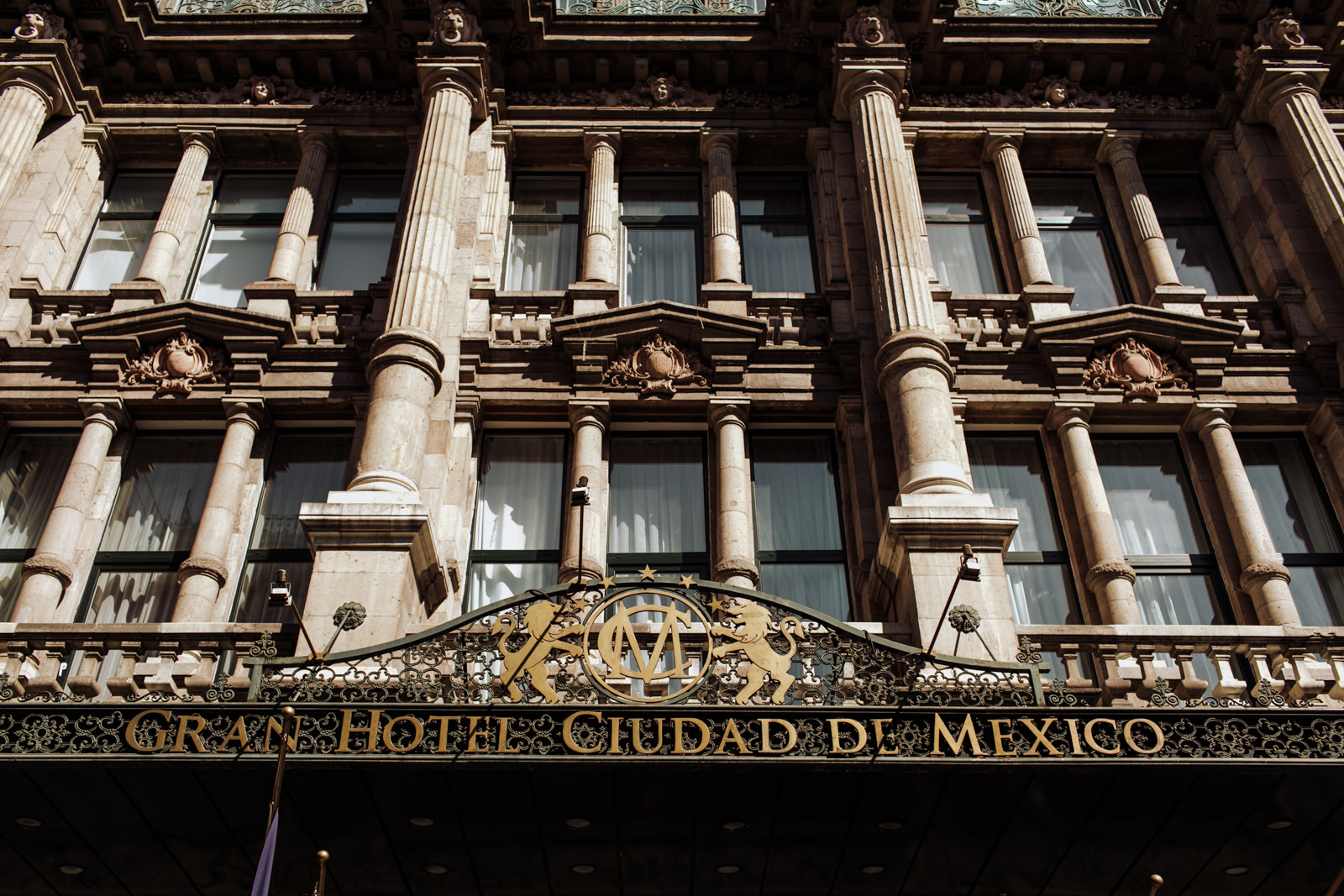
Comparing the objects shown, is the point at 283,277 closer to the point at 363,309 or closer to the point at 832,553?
the point at 363,309

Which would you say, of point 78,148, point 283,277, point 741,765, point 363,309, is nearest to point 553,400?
point 363,309

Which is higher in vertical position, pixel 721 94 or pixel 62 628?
pixel 721 94

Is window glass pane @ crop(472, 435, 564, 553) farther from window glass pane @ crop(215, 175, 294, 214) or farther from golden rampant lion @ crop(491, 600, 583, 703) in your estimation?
window glass pane @ crop(215, 175, 294, 214)

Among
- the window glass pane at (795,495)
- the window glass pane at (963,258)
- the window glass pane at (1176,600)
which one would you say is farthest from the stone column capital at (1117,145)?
the window glass pane at (1176,600)

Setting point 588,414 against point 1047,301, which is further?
point 1047,301

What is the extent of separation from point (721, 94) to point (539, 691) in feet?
40.6

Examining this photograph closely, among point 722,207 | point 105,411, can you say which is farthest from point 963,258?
point 105,411

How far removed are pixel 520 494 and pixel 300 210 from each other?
19.5 ft

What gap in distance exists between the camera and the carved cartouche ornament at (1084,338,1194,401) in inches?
650

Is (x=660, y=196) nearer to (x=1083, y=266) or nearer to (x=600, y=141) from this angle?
(x=600, y=141)

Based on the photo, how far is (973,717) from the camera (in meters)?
10.5

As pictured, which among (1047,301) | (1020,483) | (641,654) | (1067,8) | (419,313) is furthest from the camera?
(1067,8)

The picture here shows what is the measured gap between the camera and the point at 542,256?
18.8 meters

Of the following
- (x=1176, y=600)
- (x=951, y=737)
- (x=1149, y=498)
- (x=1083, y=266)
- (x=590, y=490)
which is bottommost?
(x=951, y=737)
